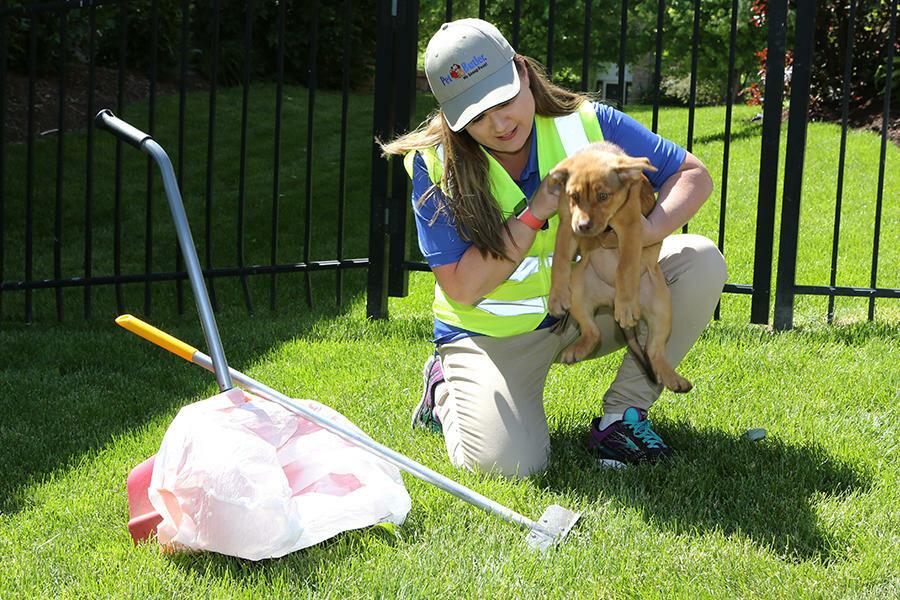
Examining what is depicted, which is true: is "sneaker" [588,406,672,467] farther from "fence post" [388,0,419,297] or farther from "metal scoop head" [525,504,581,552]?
"fence post" [388,0,419,297]

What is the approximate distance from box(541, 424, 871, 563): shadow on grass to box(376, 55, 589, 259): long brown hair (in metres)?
0.79

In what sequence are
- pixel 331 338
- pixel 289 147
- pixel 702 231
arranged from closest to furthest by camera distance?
pixel 331 338
pixel 702 231
pixel 289 147

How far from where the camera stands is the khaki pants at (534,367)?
3.48 meters

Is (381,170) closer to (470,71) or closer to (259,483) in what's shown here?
(470,71)

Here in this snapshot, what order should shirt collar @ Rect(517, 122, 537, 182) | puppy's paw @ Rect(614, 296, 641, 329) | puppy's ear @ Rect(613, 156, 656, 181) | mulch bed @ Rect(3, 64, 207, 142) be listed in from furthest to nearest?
mulch bed @ Rect(3, 64, 207, 142) → shirt collar @ Rect(517, 122, 537, 182) → puppy's paw @ Rect(614, 296, 641, 329) → puppy's ear @ Rect(613, 156, 656, 181)

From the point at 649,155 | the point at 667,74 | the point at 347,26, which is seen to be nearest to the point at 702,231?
the point at 347,26

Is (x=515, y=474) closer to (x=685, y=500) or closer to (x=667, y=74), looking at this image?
(x=685, y=500)

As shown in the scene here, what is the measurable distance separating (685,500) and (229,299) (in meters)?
3.74

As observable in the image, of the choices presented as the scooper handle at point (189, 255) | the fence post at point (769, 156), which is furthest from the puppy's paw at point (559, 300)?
the fence post at point (769, 156)

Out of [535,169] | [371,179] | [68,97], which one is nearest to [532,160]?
[535,169]

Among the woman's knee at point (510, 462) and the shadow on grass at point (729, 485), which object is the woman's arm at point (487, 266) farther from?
the shadow on grass at point (729, 485)

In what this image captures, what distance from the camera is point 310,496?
2943 mm

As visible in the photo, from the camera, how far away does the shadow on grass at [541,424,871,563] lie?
9.71 feet

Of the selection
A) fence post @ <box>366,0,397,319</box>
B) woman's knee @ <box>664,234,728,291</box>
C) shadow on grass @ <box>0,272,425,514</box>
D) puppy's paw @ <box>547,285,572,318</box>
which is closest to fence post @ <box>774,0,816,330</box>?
woman's knee @ <box>664,234,728,291</box>
